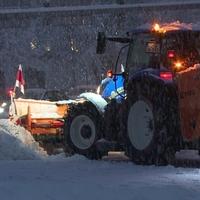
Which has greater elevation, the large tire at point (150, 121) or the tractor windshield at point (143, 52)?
the tractor windshield at point (143, 52)

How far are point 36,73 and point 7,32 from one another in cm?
316

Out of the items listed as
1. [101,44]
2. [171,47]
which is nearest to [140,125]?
[171,47]

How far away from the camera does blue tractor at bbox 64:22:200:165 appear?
Result: 413 inches

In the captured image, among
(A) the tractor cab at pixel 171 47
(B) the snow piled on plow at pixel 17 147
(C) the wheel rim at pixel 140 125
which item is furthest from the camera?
(B) the snow piled on plow at pixel 17 147

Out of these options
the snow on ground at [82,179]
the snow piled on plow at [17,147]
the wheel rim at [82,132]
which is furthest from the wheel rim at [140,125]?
the snow piled on plow at [17,147]

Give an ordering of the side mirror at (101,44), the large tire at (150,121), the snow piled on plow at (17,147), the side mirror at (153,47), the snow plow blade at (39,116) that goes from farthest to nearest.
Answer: the snow plow blade at (39,116) < the snow piled on plow at (17,147) < the side mirror at (101,44) < the side mirror at (153,47) < the large tire at (150,121)

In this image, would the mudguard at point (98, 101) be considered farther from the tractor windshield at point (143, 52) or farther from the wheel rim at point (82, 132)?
the tractor windshield at point (143, 52)

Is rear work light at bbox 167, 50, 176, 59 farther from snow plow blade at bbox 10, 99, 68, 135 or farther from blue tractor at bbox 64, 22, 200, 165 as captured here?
snow plow blade at bbox 10, 99, 68, 135

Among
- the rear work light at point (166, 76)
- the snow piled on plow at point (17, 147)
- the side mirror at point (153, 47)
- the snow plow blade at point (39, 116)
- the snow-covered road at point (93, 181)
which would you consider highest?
the side mirror at point (153, 47)

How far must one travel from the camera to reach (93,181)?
8.31m

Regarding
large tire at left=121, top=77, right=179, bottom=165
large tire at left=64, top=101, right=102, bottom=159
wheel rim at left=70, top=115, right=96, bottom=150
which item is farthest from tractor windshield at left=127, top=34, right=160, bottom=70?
wheel rim at left=70, top=115, right=96, bottom=150

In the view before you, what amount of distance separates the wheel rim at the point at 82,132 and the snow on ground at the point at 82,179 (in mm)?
404

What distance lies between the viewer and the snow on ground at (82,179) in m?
7.17

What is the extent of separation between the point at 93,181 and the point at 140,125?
9.53 ft
